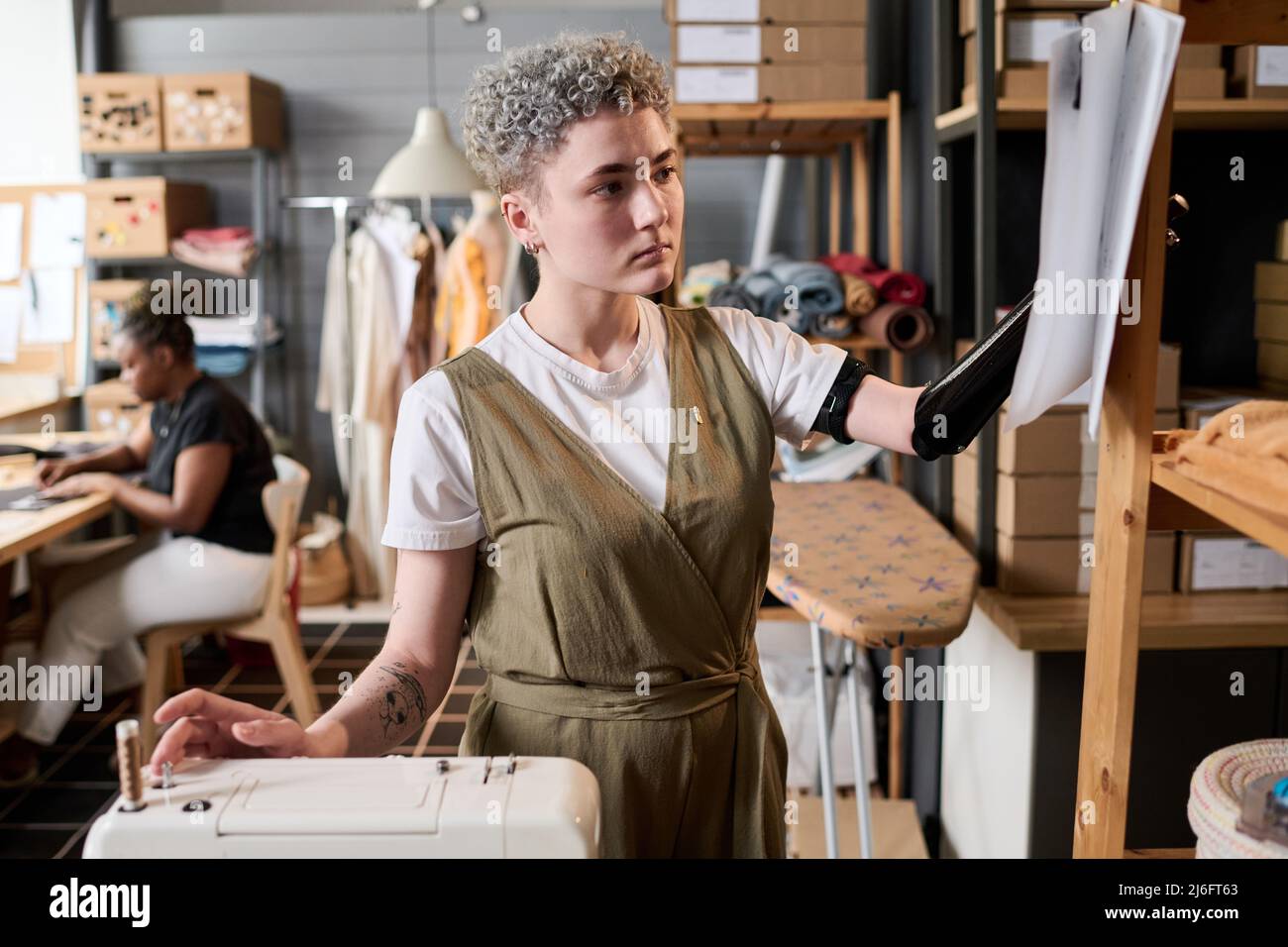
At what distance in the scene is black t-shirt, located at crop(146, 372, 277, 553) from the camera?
3.19 meters

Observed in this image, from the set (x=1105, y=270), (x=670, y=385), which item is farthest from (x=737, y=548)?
(x=1105, y=270)

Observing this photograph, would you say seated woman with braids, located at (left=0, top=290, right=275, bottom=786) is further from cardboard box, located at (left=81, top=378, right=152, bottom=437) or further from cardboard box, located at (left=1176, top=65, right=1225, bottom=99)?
cardboard box, located at (left=1176, top=65, right=1225, bottom=99)

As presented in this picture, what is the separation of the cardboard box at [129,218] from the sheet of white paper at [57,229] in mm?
409

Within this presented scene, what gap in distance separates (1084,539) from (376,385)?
311cm

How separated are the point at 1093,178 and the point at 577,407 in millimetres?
595

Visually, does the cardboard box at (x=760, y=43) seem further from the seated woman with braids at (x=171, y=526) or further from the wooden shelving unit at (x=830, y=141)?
the seated woman with braids at (x=171, y=526)

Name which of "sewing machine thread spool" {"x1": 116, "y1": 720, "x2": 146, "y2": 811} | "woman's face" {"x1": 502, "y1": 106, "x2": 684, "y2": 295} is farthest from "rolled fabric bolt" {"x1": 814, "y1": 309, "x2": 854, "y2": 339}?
"sewing machine thread spool" {"x1": 116, "y1": 720, "x2": 146, "y2": 811}

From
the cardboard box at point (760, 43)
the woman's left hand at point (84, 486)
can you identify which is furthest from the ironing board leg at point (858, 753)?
the woman's left hand at point (84, 486)

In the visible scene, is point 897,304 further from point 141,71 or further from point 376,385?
point 141,71

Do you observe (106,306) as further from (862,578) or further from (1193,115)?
(1193,115)

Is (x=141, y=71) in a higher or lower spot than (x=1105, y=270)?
higher

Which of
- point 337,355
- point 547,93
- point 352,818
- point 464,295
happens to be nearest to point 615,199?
point 547,93

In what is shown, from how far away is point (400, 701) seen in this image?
1.18 metres

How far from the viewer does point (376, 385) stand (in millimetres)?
4676
